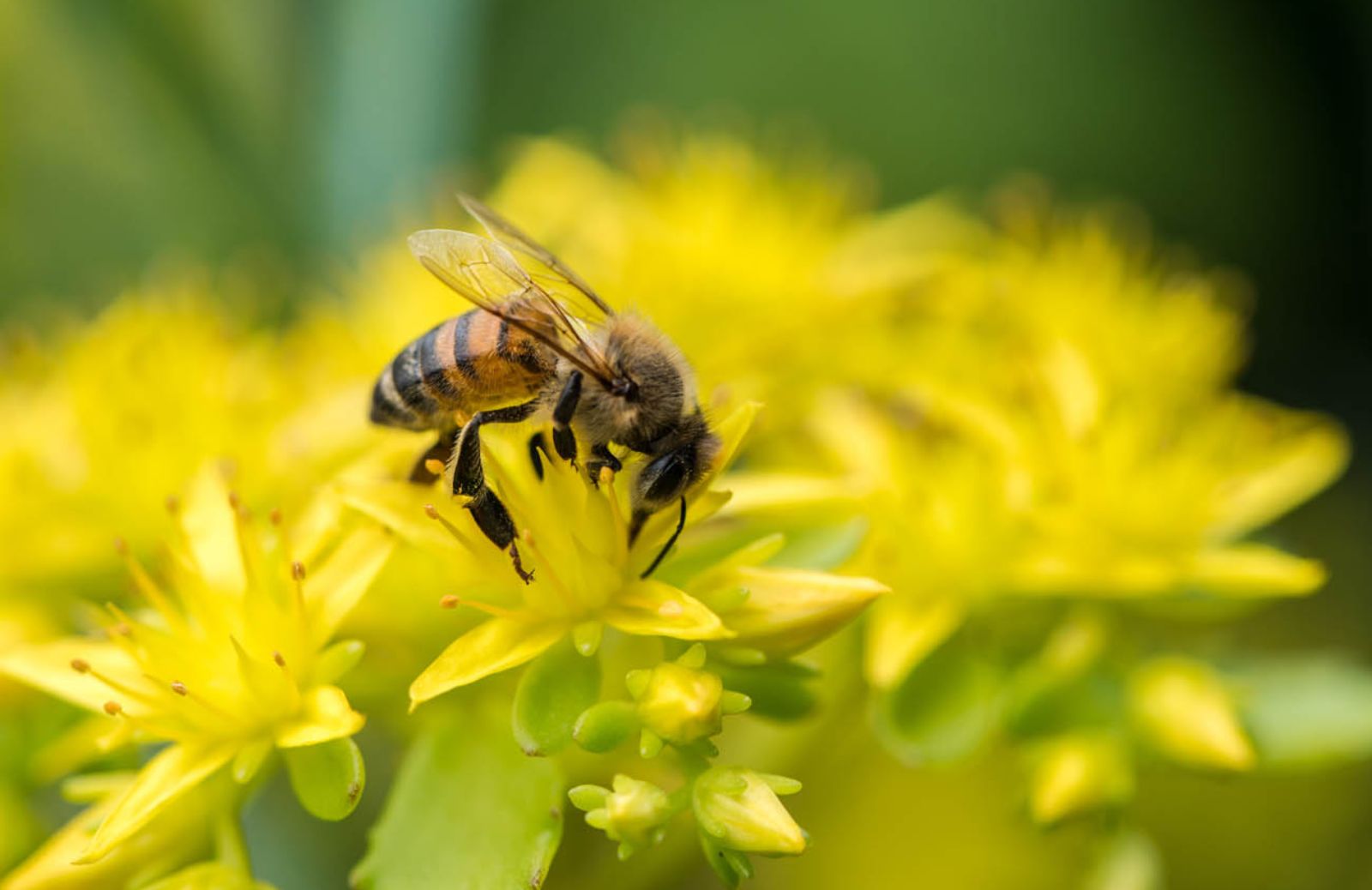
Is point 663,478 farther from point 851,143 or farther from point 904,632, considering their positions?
point 851,143

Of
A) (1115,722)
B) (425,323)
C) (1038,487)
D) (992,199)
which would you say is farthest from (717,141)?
(1115,722)

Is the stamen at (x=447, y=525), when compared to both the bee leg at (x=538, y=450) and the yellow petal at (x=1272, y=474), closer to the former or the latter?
the bee leg at (x=538, y=450)

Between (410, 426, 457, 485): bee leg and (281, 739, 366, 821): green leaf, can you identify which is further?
(410, 426, 457, 485): bee leg

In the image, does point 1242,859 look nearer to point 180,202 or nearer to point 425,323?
point 425,323

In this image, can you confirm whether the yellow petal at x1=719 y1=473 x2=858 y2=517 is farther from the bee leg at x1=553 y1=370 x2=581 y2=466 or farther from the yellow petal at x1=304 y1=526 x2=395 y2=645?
the yellow petal at x1=304 y1=526 x2=395 y2=645

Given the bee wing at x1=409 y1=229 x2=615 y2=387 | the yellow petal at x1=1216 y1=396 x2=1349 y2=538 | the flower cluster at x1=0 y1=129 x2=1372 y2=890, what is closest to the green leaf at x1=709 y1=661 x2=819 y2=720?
the flower cluster at x1=0 y1=129 x2=1372 y2=890
